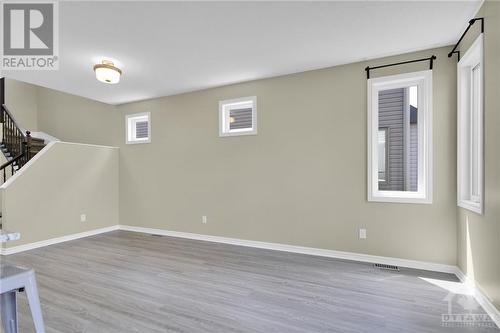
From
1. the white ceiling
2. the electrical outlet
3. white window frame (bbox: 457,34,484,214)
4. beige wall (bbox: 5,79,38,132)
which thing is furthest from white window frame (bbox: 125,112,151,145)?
white window frame (bbox: 457,34,484,214)

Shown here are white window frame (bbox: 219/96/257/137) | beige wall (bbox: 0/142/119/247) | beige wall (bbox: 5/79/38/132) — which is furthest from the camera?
beige wall (bbox: 5/79/38/132)

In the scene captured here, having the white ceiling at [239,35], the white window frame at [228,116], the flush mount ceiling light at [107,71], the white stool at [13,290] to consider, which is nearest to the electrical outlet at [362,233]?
the white window frame at [228,116]

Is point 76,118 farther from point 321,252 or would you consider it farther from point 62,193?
point 321,252

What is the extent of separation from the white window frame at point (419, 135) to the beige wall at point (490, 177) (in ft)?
2.31

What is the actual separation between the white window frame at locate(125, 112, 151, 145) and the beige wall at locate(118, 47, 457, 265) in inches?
5.9

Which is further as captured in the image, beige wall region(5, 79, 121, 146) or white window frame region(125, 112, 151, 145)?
beige wall region(5, 79, 121, 146)

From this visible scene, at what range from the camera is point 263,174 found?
14.1ft

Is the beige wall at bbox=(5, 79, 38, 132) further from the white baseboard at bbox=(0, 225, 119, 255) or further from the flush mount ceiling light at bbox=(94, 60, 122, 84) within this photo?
the flush mount ceiling light at bbox=(94, 60, 122, 84)

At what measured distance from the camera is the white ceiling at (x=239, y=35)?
2465mm

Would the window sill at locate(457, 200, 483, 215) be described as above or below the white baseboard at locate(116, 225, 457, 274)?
above

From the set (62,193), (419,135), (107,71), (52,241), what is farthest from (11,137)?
(419,135)

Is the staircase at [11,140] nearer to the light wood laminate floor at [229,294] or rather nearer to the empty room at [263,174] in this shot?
the empty room at [263,174]

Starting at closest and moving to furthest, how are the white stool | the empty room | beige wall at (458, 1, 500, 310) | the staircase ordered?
the white stool, beige wall at (458, 1, 500, 310), the empty room, the staircase

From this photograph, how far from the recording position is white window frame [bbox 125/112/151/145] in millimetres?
5457
